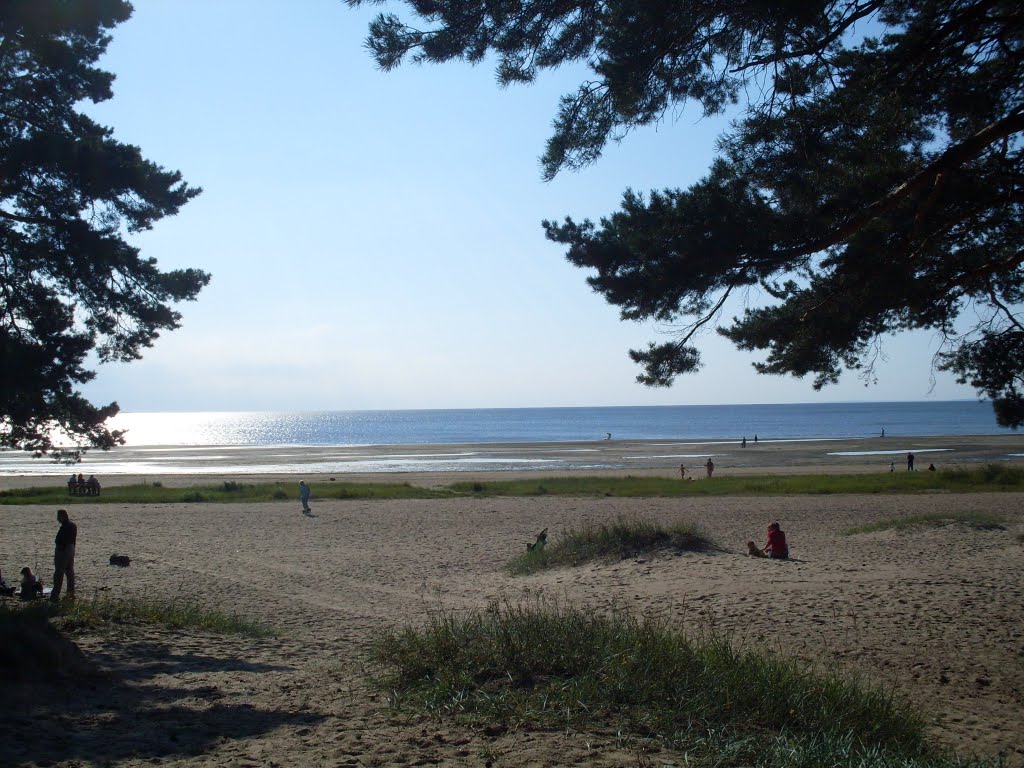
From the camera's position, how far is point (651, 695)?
563cm

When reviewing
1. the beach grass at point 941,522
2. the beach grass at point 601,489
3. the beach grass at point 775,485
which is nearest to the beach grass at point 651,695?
the beach grass at point 941,522

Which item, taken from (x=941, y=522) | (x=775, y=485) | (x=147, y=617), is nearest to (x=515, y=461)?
(x=775, y=485)

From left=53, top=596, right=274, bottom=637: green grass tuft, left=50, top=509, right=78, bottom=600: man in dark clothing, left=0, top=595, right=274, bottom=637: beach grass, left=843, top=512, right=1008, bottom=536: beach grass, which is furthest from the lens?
left=843, top=512, right=1008, bottom=536: beach grass

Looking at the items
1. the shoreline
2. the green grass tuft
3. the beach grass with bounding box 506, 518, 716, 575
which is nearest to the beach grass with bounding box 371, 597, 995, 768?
the green grass tuft

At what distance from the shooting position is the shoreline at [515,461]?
49.7m

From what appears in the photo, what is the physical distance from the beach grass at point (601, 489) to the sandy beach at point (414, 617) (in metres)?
7.96

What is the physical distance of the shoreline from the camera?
4966 cm

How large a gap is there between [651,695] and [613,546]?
8.57 m

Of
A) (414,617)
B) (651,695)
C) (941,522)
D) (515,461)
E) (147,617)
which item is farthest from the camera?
(515,461)

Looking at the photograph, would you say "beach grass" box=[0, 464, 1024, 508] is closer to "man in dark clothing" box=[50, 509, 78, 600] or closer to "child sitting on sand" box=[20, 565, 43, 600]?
"man in dark clothing" box=[50, 509, 78, 600]

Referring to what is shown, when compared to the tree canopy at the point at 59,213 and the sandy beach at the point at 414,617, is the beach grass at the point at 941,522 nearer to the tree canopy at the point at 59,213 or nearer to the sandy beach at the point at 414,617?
the sandy beach at the point at 414,617

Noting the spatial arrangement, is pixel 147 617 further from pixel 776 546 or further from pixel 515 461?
pixel 515 461

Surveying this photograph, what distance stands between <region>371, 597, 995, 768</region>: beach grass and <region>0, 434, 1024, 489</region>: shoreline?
3617cm

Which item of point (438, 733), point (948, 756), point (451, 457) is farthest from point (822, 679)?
point (451, 457)
